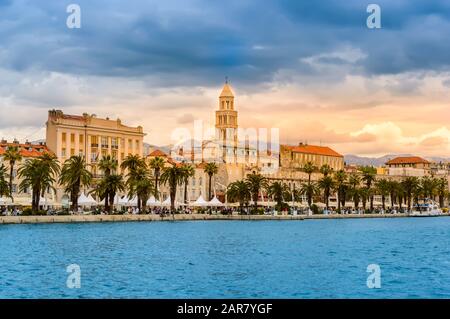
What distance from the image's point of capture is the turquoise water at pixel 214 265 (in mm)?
37750

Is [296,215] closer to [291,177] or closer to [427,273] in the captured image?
[291,177]

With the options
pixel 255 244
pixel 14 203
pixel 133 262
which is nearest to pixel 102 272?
pixel 133 262

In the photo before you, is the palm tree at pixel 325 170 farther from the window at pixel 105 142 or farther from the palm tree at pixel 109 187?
the palm tree at pixel 109 187

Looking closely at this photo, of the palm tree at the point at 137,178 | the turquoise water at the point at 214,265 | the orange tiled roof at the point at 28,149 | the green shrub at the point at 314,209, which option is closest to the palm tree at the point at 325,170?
the green shrub at the point at 314,209

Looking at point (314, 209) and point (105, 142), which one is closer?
point (105, 142)

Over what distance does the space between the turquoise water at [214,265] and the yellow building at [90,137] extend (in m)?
56.5

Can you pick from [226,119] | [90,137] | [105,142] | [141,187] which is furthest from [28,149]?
[226,119]

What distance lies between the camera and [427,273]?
46594 mm

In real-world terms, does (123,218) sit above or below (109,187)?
below

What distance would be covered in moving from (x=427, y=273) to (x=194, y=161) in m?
133

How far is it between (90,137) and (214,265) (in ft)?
300

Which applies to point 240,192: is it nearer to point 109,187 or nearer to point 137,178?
point 137,178

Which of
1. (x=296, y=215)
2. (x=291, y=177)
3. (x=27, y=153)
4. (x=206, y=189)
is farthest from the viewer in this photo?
(x=291, y=177)

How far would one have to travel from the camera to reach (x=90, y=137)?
13650 centimetres
